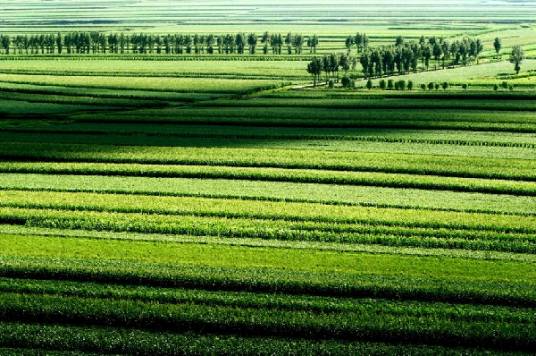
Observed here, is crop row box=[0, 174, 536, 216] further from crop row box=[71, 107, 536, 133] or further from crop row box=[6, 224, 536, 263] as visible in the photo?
crop row box=[71, 107, 536, 133]

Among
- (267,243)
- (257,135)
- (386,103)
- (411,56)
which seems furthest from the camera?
(411,56)

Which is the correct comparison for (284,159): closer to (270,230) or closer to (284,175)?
(284,175)

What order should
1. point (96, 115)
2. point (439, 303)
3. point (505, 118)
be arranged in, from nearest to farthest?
1. point (439, 303)
2. point (505, 118)
3. point (96, 115)

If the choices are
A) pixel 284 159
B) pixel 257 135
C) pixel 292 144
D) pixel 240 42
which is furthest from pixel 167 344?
pixel 240 42

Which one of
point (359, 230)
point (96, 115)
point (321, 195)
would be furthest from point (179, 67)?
point (359, 230)

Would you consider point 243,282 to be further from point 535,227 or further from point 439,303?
point 535,227

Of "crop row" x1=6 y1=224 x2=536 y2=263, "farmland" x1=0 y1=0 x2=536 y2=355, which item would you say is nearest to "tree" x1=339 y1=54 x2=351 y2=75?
"farmland" x1=0 y1=0 x2=536 y2=355
